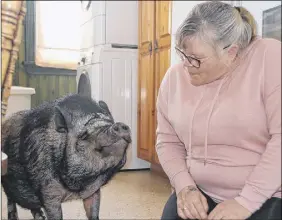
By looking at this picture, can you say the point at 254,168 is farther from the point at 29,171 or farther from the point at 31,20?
the point at 31,20

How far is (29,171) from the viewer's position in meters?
1.16

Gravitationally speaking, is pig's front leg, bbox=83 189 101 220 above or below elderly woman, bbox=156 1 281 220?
below

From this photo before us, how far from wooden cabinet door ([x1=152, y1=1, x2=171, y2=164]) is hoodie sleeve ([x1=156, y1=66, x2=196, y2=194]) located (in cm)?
60

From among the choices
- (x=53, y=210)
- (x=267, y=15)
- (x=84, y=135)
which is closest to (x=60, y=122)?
(x=84, y=135)

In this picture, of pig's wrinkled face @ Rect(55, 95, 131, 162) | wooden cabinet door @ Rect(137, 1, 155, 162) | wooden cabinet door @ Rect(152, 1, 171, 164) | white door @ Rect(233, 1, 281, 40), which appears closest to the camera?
pig's wrinkled face @ Rect(55, 95, 131, 162)

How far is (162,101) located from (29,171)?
1.69 ft

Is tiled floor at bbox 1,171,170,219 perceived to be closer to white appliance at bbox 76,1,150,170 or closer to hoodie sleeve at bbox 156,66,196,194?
white appliance at bbox 76,1,150,170

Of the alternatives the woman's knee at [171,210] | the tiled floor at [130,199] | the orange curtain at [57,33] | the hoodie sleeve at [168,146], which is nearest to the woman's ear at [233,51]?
the hoodie sleeve at [168,146]

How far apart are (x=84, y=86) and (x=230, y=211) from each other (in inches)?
26.6

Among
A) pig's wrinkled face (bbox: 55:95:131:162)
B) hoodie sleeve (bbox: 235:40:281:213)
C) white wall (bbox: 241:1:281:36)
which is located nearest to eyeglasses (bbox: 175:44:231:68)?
hoodie sleeve (bbox: 235:40:281:213)

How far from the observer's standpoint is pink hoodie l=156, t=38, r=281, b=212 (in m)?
0.66

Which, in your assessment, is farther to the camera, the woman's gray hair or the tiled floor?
the tiled floor

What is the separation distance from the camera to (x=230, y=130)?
729mm

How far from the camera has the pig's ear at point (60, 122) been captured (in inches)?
42.9
